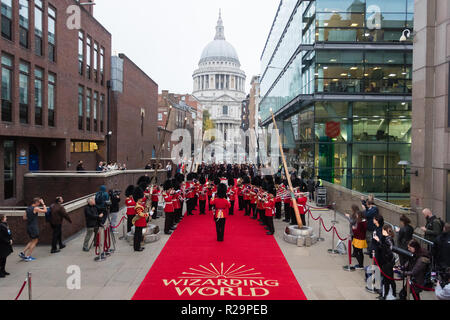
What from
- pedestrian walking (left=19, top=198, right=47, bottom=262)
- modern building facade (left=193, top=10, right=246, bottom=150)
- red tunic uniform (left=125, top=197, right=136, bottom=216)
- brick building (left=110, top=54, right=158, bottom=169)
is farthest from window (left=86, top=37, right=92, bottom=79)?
modern building facade (left=193, top=10, right=246, bottom=150)

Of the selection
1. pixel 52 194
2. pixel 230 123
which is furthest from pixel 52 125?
pixel 230 123

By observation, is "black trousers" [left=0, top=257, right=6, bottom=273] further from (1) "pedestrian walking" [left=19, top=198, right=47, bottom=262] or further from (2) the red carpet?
(2) the red carpet

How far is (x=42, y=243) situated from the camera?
1193cm

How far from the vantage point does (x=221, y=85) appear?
550ft

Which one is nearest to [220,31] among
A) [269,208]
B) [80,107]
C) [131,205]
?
[80,107]

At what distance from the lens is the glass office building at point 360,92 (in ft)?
77.3

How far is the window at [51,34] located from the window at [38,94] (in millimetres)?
1610

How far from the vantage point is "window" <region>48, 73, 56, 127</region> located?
2014cm

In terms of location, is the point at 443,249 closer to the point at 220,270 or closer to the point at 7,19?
the point at 220,270

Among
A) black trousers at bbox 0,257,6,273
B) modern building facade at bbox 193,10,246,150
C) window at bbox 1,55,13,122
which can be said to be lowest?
black trousers at bbox 0,257,6,273

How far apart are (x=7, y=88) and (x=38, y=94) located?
106 inches

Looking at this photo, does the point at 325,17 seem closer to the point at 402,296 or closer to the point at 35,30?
the point at 35,30

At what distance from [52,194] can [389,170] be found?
67.9ft

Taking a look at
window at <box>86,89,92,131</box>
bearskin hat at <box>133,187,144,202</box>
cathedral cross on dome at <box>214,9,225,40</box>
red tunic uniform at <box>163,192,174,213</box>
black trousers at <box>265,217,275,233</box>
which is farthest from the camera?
cathedral cross on dome at <box>214,9,225,40</box>
